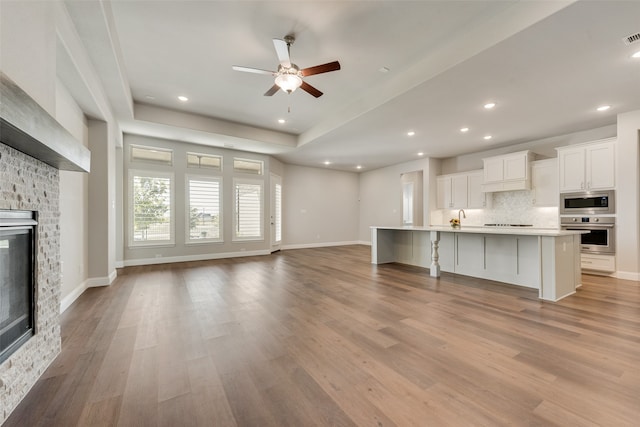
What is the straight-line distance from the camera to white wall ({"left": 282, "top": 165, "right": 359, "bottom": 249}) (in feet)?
29.2

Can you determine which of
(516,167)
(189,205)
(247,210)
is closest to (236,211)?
(247,210)

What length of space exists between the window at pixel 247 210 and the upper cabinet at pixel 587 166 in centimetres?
696

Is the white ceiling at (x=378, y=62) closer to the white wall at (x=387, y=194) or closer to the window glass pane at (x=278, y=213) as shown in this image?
the white wall at (x=387, y=194)

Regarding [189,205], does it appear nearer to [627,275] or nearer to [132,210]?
[132,210]

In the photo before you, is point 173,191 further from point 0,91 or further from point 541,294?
point 541,294

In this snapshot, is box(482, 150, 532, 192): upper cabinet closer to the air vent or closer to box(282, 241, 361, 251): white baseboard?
the air vent

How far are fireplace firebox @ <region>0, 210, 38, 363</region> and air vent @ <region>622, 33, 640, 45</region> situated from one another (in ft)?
17.3

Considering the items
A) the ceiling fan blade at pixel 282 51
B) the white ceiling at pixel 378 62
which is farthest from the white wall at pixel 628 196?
the ceiling fan blade at pixel 282 51

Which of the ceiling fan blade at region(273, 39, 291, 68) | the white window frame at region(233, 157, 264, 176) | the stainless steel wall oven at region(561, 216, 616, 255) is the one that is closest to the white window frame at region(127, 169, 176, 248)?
the white window frame at region(233, 157, 264, 176)

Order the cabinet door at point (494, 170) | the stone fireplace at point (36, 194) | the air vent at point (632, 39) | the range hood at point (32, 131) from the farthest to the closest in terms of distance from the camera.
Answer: the cabinet door at point (494, 170), the air vent at point (632, 39), the stone fireplace at point (36, 194), the range hood at point (32, 131)

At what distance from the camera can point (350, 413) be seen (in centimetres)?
144

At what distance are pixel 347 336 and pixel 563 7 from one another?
3.41 m

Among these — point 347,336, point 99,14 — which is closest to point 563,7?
point 347,336

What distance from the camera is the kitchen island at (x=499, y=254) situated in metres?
3.45
